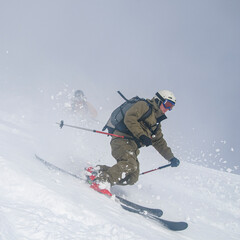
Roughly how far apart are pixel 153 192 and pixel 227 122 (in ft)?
361

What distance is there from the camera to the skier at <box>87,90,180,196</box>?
13.0ft

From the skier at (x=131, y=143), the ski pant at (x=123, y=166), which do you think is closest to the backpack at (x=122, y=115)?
the skier at (x=131, y=143)

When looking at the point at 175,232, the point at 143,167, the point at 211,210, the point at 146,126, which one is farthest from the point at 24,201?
the point at 143,167

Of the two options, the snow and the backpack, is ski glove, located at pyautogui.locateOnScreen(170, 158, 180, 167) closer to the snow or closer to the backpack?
the snow

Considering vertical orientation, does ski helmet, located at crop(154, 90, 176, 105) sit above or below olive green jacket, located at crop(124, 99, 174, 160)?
above

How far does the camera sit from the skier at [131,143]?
13.0 ft

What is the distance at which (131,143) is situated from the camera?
438cm

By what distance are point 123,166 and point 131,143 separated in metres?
0.48

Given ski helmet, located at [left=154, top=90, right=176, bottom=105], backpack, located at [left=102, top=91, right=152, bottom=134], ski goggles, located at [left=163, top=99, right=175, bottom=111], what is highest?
ski helmet, located at [left=154, top=90, right=176, bottom=105]

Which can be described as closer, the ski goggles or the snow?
the snow

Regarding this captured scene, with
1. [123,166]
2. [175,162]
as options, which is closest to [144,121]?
[123,166]

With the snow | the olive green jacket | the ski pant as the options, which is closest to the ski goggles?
the olive green jacket

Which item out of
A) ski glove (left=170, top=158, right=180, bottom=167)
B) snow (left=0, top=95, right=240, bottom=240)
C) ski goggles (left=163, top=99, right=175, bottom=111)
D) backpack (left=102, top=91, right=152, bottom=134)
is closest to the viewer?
snow (left=0, top=95, right=240, bottom=240)

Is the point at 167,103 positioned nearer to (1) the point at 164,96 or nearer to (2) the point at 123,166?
(1) the point at 164,96
